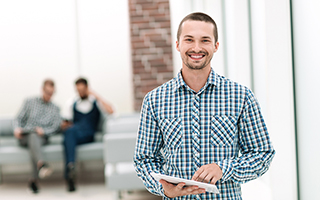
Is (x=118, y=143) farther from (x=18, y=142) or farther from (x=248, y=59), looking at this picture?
(x=18, y=142)

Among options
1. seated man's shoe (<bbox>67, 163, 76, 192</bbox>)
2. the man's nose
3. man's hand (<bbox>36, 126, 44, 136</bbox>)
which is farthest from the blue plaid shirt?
man's hand (<bbox>36, 126, 44, 136</bbox>)

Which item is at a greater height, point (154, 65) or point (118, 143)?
point (154, 65)

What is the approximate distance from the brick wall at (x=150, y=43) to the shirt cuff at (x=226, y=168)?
5084 mm

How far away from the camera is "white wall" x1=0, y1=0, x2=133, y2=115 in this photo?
22.2 ft

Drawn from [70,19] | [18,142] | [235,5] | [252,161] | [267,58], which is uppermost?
[70,19]

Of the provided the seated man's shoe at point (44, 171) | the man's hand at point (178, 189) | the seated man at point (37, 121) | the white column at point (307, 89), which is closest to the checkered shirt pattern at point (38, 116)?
the seated man at point (37, 121)

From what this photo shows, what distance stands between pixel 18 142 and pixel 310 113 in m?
4.30

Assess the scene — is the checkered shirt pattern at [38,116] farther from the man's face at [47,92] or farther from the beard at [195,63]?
the beard at [195,63]

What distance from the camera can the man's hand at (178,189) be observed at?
1.26 metres

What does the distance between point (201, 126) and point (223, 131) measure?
0.08 m

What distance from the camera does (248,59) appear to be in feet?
10.5

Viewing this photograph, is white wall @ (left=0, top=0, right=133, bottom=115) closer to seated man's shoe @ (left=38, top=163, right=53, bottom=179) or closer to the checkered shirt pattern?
the checkered shirt pattern

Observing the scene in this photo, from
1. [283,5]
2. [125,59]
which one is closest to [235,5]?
[283,5]

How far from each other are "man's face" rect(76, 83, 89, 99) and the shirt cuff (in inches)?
174
